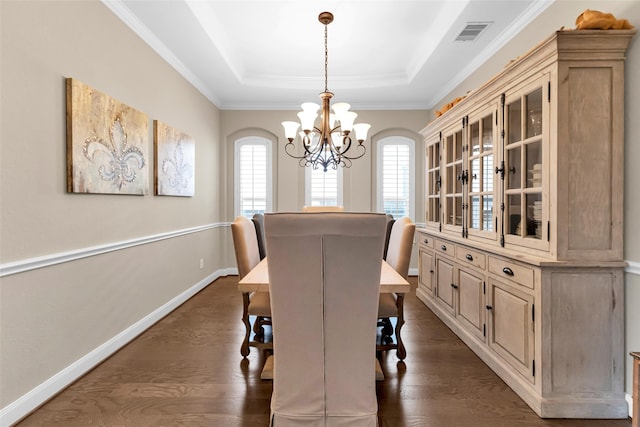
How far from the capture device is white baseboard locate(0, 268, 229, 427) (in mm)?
1803

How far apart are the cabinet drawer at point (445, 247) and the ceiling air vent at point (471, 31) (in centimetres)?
195

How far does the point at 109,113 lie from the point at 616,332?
3524 mm

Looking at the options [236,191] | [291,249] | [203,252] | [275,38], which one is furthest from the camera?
[236,191]

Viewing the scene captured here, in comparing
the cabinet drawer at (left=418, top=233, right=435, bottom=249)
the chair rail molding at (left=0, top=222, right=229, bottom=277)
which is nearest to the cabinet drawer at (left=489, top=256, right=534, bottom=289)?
the cabinet drawer at (left=418, top=233, right=435, bottom=249)

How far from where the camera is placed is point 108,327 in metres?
2.57

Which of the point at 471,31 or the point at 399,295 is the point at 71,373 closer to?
the point at 399,295

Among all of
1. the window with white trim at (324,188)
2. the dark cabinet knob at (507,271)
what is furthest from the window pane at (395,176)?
the dark cabinet knob at (507,271)

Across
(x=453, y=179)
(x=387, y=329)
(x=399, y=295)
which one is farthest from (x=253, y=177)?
(x=399, y=295)

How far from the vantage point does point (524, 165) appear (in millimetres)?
2137

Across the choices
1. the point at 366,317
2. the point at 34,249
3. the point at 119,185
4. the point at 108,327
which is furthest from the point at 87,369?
the point at 366,317

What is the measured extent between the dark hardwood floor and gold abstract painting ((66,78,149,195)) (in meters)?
1.28

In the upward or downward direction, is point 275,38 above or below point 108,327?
above

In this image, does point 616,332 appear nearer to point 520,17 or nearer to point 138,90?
point 520,17

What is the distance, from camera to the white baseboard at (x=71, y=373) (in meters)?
1.80
